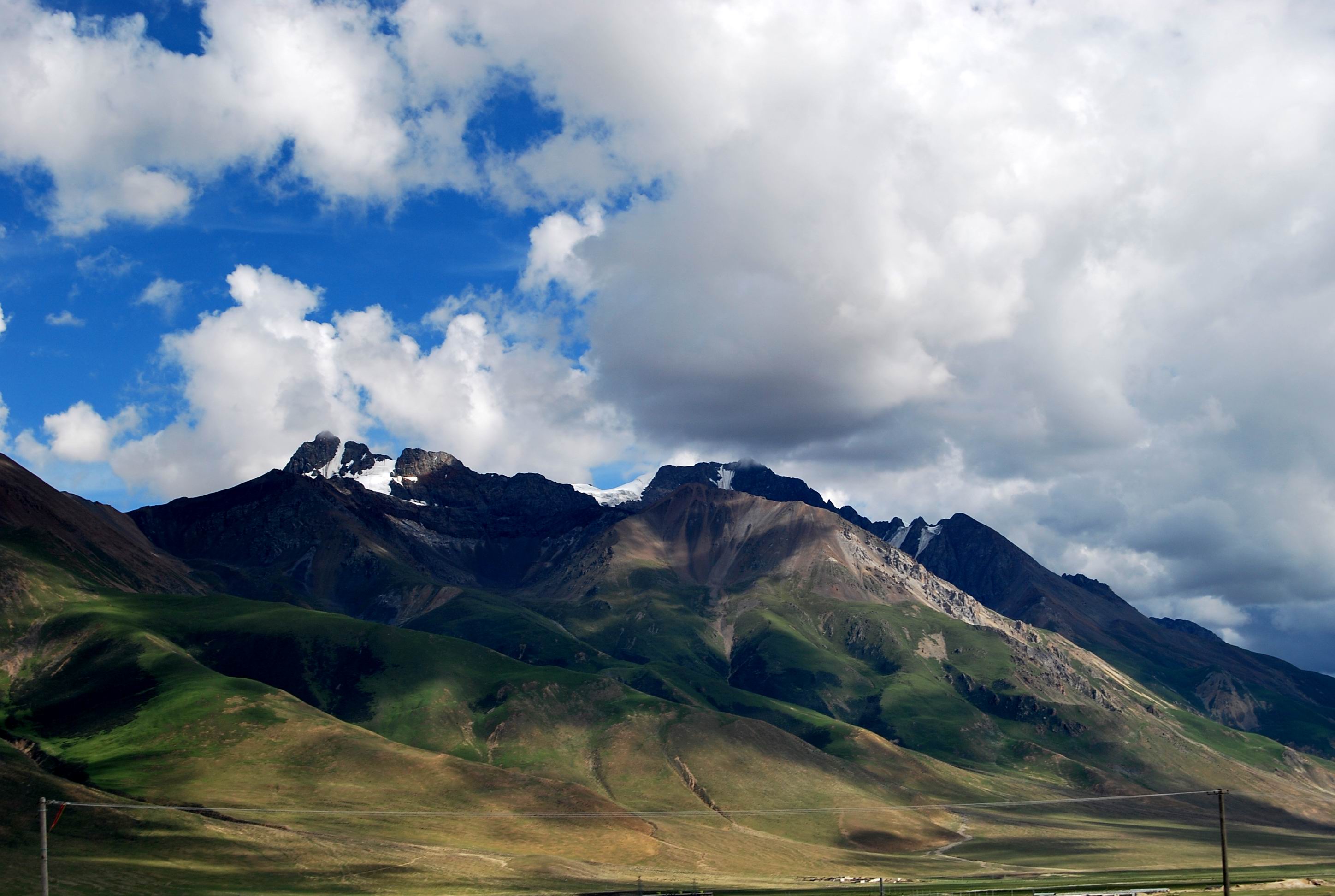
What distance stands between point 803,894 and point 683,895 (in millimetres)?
21905

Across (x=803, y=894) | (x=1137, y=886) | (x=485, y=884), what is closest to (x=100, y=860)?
(x=485, y=884)

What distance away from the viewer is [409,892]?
619 ft

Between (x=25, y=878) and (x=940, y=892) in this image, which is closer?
(x=25, y=878)

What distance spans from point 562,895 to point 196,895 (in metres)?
56.5

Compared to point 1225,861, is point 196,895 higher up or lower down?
lower down

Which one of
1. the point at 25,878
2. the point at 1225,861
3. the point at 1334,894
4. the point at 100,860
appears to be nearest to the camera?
the point at 1225,861

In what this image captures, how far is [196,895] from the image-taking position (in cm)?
17350

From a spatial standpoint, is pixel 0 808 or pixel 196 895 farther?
pixel 0 808

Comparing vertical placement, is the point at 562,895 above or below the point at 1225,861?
below

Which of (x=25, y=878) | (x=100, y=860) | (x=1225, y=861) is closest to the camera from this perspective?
(x=1225, y=861)

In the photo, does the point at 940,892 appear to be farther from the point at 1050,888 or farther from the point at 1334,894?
the point at 1334,894

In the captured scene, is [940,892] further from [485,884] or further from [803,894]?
[485,884]

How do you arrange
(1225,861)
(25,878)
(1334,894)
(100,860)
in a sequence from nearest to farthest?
(1225,861) < (1334,894) < (25,878) < (100,860)

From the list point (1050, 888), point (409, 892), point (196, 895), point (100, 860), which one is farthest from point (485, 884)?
point (1050, 888)
